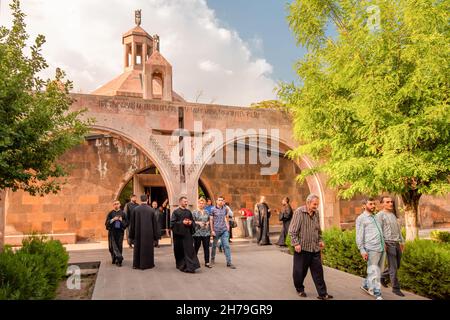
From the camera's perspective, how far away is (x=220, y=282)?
6.77 m

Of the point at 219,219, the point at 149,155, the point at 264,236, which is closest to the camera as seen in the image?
the point at 219,219

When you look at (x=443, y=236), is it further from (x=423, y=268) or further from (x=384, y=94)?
(x=384, y=94)

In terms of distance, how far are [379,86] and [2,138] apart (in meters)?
6.41

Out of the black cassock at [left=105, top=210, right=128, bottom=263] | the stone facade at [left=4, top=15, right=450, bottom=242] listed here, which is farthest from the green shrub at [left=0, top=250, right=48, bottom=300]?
the stone facade at [left=4, top=15, right=450, bottom=242]

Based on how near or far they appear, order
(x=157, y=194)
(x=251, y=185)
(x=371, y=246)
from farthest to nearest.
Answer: (x=157, y=194) → (x=251, y=185) → (x=371, y=246)

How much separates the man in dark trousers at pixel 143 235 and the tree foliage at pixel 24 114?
273 centimetres

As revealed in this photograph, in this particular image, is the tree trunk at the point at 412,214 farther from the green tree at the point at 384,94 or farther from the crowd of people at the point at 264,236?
the crowd of people at the point at 264,236

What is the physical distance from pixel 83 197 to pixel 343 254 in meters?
10.7

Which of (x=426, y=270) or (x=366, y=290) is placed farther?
(x=426, y=270)

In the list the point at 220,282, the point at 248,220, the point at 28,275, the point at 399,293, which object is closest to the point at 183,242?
the point at 220,282

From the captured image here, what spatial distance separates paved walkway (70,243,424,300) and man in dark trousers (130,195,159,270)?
0.24 meters

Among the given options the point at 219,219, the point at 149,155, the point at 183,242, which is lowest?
the point at 183,242

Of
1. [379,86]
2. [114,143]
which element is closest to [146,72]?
[114,143]

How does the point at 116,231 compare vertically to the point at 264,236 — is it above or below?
above
